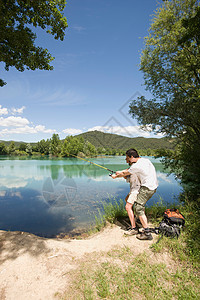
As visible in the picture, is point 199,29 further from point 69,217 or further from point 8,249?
point 69,217

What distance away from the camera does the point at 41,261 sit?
3.22 m

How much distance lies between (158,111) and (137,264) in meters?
7.32

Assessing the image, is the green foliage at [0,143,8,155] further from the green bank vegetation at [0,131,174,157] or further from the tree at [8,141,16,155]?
the tree at [8,141,16,155]

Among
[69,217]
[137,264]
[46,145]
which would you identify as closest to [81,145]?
[46,145]

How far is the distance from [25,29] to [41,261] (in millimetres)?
7100

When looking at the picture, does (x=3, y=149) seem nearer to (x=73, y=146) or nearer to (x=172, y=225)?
(x=73, y=146)

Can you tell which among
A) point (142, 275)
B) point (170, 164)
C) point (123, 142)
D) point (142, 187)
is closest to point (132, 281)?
point (142, 275)

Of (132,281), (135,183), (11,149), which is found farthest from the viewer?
(11,149)

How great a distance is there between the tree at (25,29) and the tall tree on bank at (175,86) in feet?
17.7

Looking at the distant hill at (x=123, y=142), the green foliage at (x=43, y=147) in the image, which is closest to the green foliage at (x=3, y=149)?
the green foliage at (x=43, y=147)

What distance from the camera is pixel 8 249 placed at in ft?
11.8

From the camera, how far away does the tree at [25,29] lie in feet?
15.7

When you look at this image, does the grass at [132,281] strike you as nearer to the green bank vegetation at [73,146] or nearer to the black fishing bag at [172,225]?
the black fishing bag at [172,225]

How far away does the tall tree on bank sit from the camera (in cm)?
752
